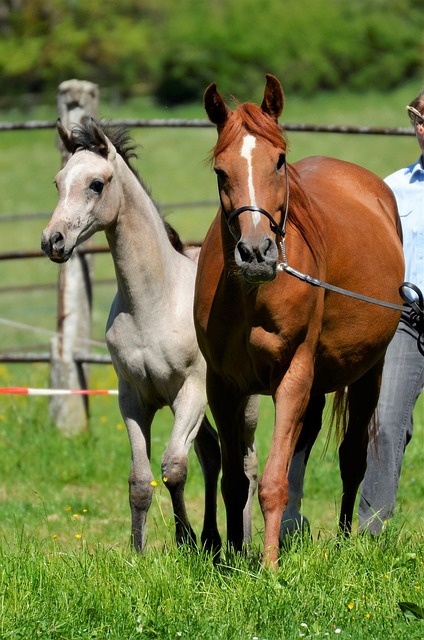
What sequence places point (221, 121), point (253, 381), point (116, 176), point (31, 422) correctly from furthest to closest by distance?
point (31, 422) → point (116, 176) → point (253, 381) → point (221, 121)

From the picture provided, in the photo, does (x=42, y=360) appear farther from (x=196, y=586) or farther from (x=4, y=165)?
(x=4, y=165)

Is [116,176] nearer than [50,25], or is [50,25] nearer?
[116,176]

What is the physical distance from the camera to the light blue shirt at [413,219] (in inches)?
206

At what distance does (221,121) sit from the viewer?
13.4 ft

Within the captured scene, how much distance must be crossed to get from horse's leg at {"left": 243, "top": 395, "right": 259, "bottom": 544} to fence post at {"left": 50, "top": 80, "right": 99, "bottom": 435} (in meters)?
2.41

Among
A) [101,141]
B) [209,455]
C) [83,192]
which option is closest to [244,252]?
[83,192]

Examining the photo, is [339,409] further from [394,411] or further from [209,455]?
[209,455]

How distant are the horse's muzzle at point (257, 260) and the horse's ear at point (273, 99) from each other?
63 centimetres

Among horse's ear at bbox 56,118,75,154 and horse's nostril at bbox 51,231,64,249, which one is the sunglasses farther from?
horse's nostril at bbox 51,231,64,249

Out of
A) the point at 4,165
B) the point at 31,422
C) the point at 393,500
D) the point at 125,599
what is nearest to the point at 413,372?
the point at 393,500

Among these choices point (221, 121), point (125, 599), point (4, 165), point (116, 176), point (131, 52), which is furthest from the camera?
point (131, 52)

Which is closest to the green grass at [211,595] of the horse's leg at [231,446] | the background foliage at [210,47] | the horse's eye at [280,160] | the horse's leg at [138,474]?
the horse's leg at [231,446]

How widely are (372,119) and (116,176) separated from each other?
1194 inches

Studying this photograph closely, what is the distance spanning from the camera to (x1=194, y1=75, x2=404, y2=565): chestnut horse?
390 centimetres
